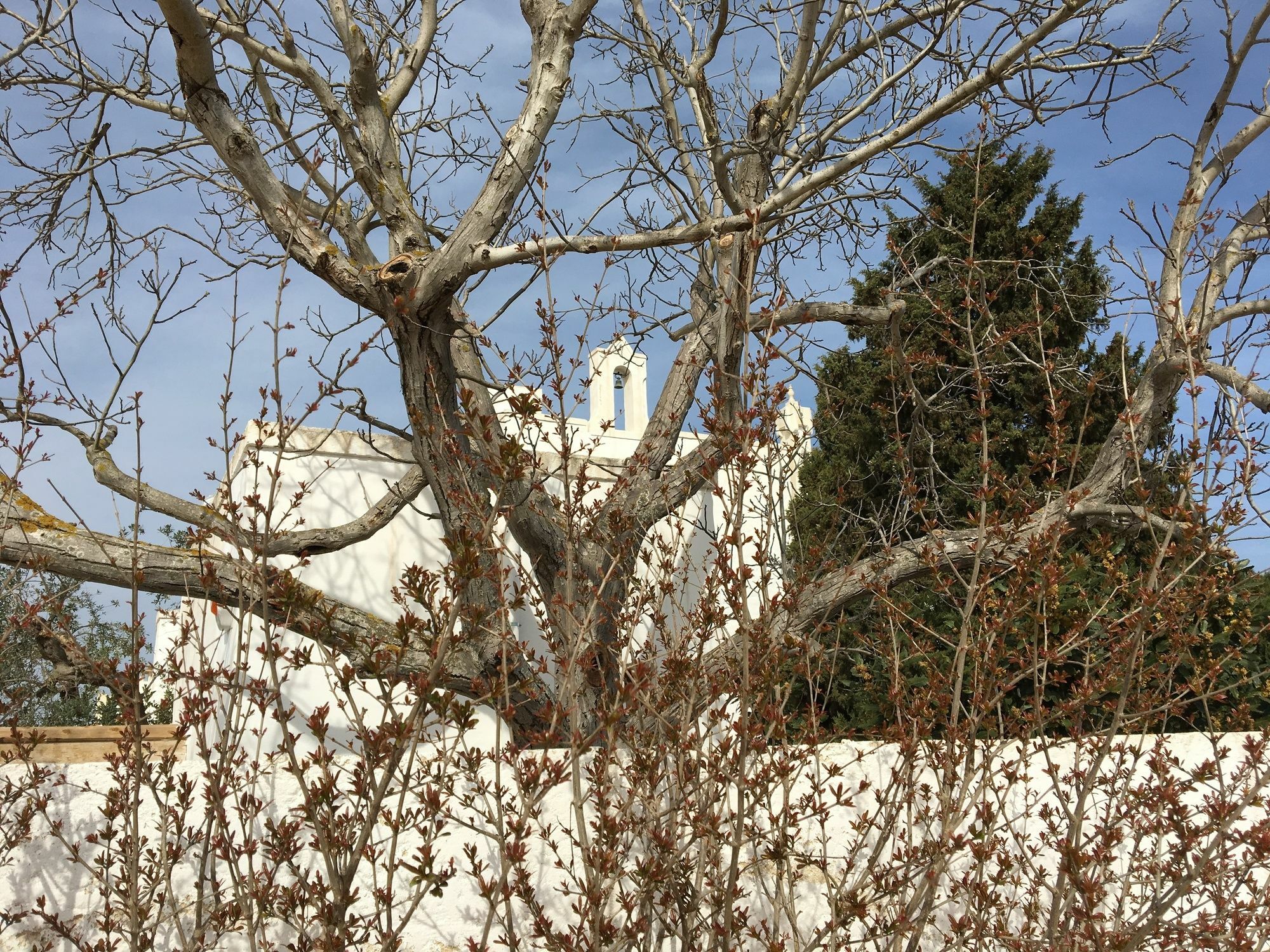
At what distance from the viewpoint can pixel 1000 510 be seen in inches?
154

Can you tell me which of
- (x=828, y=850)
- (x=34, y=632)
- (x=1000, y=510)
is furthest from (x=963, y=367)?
(x=34, y=632)

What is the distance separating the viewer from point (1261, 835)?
8.47 ft

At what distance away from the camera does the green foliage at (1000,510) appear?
10.4 feet

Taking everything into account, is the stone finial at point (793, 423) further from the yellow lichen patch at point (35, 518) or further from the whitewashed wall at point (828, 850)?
the yellow lichen patch at point (35, 518)

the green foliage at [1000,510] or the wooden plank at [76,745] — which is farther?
the wooden plank at [76,745]

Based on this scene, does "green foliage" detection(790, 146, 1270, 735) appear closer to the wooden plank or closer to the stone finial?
the stone finial

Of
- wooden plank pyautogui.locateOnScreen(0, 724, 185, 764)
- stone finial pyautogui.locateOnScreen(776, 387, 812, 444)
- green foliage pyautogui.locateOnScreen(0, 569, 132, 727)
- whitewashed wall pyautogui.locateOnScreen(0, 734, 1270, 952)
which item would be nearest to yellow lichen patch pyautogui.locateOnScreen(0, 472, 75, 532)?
green foliage pyautogui.locateOnScreen(0, 569, 132, 727)

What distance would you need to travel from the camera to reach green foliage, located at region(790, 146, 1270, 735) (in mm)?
3162

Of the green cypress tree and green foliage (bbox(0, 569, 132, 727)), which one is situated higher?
the green cypress tree

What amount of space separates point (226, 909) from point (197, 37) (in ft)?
13.0

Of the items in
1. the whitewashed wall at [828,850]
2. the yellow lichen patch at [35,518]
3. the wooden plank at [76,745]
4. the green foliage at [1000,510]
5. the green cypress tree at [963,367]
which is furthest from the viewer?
the green cypress tree at [963,367]

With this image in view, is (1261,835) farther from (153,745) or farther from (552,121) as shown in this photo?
(153,745)

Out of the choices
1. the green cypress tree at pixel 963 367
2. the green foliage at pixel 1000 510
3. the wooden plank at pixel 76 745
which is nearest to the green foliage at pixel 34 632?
the wooden plank at pixel 76 745

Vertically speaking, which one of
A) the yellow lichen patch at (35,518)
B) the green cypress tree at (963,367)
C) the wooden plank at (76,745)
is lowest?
the wooden plank at (76,745)
